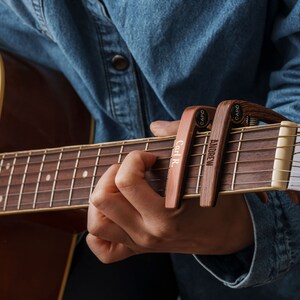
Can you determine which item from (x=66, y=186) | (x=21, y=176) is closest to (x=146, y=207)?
(x=66, y=186)

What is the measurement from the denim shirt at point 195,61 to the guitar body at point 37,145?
0.09m

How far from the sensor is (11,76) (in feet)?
2.97

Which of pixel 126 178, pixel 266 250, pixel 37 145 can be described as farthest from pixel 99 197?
pixel 37 145

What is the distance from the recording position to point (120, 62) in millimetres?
797

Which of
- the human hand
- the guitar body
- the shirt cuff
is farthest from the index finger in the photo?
the guitar body

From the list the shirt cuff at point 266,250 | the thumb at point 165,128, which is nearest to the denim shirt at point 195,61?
the shirt cuff at point 266,250

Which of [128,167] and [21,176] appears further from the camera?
[21,176]

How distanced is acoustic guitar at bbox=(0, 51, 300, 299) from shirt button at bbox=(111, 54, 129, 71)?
124 millimetres

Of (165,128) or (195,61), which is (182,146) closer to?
(165,128)

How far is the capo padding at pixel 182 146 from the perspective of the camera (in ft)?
1.86

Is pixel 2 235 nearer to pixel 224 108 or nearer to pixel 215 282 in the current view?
pixel 215 282

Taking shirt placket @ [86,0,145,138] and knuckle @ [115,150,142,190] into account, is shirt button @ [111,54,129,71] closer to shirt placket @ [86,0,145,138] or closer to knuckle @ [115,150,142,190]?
shirt placket @ [86,0,145,138]

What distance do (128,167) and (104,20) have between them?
A: 26cm

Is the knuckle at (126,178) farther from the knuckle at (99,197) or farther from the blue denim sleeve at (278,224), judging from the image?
the blue denim sleeve at (278,224)
